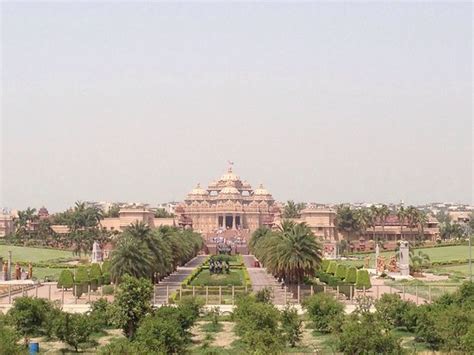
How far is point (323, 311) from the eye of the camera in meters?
29.6

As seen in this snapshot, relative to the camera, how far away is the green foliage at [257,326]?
22156 mm

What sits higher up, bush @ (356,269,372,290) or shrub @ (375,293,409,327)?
bush @ (356,269,372,290)

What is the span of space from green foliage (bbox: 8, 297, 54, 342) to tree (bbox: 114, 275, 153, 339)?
3.11 meters

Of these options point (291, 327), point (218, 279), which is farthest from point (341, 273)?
point (291, 327)

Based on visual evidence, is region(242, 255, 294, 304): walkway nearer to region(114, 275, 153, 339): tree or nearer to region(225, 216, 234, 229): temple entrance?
region(114, 275, 153, 339): tree

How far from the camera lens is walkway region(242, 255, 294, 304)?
38525mm

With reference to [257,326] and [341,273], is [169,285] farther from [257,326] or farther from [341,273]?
[257,326]

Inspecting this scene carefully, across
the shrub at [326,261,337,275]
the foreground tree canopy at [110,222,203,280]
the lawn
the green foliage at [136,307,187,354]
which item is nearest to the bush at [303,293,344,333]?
the green foliage at [136,307,187,354]

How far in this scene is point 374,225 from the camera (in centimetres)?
11106

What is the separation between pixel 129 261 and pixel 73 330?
1283 cm

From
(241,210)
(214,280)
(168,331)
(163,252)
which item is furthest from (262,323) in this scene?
(241,210)

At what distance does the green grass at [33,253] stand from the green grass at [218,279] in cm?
2559

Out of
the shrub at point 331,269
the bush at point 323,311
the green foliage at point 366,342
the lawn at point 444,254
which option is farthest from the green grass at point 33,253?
the green foliage at point 366,342

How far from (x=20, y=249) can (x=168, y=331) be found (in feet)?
219
